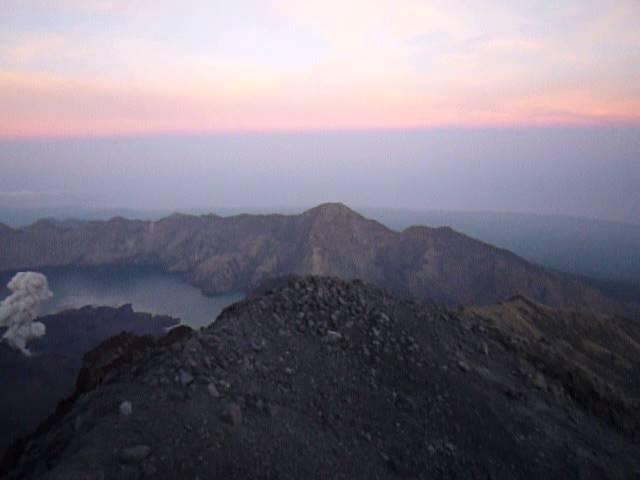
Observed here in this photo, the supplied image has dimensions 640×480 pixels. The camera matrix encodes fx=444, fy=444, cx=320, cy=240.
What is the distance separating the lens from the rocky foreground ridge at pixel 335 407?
6.47 m

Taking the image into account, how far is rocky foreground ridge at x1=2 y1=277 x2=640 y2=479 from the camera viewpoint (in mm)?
6473

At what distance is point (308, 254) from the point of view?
105375 mm

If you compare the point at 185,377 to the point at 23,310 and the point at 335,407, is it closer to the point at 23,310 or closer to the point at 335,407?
the point at 335,407

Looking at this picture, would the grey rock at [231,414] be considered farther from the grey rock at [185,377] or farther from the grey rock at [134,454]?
the grey rock at [134,454]

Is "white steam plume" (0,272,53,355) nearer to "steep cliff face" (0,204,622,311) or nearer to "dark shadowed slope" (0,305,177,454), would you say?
"dark shadowed slope" (0,305,177,454)

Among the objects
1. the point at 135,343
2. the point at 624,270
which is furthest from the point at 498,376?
the point at 624,270

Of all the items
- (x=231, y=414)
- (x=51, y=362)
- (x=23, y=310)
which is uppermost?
(x=231, y=414)

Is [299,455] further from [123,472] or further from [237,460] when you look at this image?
[123,472]

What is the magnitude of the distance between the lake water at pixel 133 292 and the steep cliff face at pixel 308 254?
4959 millimetres

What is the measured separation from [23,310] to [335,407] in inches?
3022

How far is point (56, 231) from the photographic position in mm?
139875

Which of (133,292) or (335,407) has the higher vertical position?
(335,407)

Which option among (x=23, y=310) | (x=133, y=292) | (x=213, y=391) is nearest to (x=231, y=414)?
(x=213, y=391)

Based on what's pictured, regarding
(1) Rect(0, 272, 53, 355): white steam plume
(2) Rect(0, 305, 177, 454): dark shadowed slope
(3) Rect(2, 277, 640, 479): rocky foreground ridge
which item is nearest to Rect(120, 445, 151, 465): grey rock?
(3) Rect(2, 277, 640, 479): rocky foreground ridge
